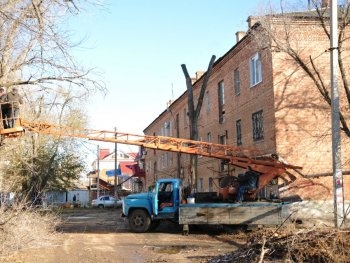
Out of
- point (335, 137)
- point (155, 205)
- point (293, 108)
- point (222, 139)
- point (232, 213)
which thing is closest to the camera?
point (335, 137)

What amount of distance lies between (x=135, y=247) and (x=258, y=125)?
1021 centimetres

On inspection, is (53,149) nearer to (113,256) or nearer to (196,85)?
(196,85)

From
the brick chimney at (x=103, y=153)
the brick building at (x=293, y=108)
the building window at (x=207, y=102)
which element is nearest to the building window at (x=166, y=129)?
the building window at (x=207, y=102)

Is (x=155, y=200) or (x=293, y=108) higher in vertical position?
(x=293, y=108)

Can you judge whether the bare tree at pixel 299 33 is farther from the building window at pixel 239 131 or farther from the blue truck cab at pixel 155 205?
the blue truck cab at pixel 155 205

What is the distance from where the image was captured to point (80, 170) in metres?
54.1

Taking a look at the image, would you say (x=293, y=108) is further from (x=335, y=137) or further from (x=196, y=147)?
(x=335, y=137)

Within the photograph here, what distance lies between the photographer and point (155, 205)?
70.9 feet

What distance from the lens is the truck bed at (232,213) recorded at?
19.2 m

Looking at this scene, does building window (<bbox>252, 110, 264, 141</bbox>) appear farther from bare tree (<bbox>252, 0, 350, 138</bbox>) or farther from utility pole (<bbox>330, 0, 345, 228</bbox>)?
utility pole (<bbox>330, 0, 345, 228</bbox>)

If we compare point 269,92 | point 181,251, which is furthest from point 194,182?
point 181,251

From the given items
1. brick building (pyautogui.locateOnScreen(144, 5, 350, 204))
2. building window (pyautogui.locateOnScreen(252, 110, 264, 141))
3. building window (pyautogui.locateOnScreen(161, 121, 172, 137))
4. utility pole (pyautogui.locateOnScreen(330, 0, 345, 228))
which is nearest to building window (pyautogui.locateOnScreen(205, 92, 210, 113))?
brick building (pyautogui.locateOnScreen(144, 5, 350, 204))

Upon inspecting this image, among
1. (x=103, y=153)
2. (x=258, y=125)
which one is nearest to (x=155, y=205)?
(x=258, y=125)

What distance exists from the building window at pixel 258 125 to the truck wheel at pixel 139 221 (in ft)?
21.9
